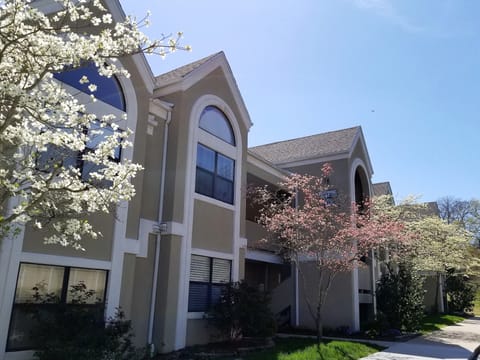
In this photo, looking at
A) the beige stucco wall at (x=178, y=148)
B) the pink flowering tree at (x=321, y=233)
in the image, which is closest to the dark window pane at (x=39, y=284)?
the beige stucco wall at (x=178, y=148)

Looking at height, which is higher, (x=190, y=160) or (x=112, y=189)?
(x=190, y=160)

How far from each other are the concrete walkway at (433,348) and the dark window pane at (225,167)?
7.30 metres

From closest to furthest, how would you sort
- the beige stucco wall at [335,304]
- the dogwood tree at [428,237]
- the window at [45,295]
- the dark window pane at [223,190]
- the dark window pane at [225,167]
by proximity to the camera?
the window at [45,295], the dark window pane at [223,190], the dark window pane at [225,167], the beige stucco wall at [335,304], the dogwood tree at [428,237]

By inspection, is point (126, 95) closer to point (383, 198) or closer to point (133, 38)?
point (133, 38)

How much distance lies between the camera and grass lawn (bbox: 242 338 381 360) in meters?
11.2

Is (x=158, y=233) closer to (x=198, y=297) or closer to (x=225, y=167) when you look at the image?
(x=198, y=297)

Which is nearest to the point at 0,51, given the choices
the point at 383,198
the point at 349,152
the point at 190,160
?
the point at 190,160

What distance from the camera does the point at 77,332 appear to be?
8.37 metres

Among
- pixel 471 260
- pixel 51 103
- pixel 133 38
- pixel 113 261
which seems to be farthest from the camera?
pixel 471 260

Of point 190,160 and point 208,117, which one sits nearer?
point 190,160

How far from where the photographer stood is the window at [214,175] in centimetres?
1369

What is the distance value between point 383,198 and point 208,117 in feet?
42.1

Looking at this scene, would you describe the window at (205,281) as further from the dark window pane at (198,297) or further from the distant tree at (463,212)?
the distant tree at (463,212)

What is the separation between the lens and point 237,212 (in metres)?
15.0
